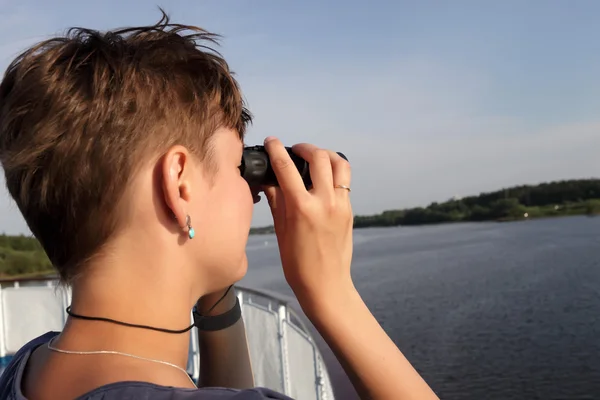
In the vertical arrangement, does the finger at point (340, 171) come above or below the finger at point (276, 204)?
above

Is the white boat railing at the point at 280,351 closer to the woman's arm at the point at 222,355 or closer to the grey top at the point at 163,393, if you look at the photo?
the woman's arm at the point at 222,355

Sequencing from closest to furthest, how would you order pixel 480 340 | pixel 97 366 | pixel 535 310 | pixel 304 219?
pixel 97 366
pixel 304 219
pixel 480 340
pixel 535 310

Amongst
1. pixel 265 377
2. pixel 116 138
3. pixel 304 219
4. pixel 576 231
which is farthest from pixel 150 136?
pixel 576 231

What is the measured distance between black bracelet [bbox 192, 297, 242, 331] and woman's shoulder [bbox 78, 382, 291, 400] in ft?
1.34

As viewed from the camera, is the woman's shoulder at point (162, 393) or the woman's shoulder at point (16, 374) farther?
the woman's shoulder at point (16, 374)

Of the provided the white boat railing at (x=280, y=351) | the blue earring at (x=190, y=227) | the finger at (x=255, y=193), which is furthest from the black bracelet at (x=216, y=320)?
the white boat railing at (x=280, y=351)

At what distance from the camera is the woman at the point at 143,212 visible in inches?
25.4

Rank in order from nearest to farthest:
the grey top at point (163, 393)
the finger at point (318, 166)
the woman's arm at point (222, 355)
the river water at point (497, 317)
Result: 1. the grey top at point (163, 393)
2. the finger at point (318, 166)
3. the woman's arm at point (222, 355)
4. the river water at point (497, 317)

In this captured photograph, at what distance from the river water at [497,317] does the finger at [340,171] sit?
9321 millimetres

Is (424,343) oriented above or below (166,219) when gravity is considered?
below

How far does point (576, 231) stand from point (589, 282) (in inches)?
517

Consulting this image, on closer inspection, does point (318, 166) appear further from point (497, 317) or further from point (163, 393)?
point (497, 317)

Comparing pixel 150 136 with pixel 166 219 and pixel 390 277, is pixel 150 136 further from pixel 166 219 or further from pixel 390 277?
pixel 390 277

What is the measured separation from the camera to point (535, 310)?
12.6 metres
